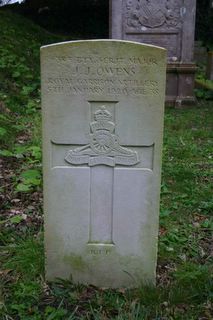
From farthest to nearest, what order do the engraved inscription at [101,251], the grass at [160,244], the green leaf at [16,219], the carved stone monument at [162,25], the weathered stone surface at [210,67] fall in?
1. the weathered stone surface at [210,67]
2. the carved stone monument at [162,25]
3. the green leaf at [16,219]
4. the engraved inscription at [101,251]
5. the grass at [160,244]

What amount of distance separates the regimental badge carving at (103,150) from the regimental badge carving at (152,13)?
6.40 m

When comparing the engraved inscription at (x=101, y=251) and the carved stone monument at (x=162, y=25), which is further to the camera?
the carved stone monument at (x=162, y=25)

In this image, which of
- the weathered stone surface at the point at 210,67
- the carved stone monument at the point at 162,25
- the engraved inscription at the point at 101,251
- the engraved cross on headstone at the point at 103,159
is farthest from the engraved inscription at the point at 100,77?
the weathered stone surface at the point at 210,67

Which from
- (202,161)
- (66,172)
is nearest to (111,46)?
(66,172)

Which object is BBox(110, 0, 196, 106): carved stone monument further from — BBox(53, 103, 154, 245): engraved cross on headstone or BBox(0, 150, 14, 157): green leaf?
BBox(53, 103, 154, 245): engraved cross on headstone

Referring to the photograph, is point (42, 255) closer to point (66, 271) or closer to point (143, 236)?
point (66, 271)

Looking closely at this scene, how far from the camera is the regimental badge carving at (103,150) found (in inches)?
106

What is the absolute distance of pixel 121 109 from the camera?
2.67 metres

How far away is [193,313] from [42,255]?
116 cm

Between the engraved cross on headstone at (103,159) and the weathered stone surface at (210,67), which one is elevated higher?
the weathered stone surface at (210,67)

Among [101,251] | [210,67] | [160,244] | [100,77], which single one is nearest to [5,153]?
[160,244]

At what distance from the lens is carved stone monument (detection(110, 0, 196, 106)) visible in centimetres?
853

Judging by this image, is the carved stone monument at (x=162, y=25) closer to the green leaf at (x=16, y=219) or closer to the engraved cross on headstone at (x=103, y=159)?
the green leaf at (x=16, y=219)

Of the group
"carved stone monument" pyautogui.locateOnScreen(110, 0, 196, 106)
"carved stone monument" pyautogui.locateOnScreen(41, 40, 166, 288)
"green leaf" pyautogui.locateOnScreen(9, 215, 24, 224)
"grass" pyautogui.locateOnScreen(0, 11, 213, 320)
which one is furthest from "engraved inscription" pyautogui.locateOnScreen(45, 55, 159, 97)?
"carved stone monument" pyautogui.locateOnScreen(110, 0, 196, 106)
